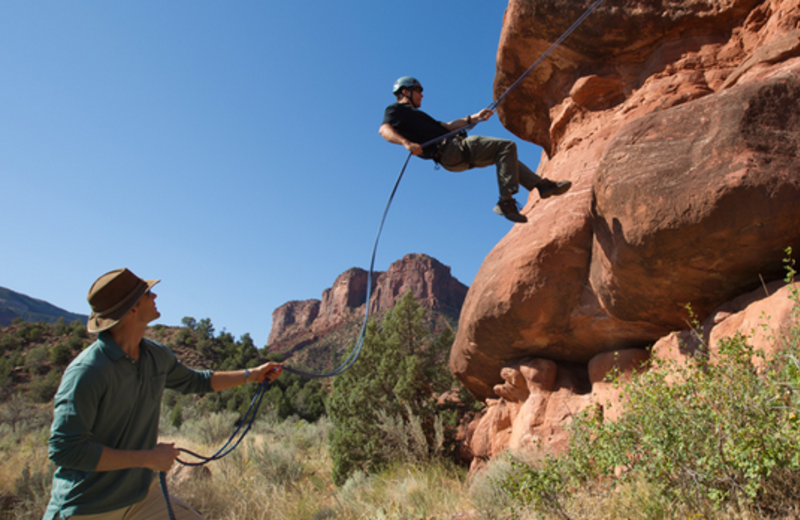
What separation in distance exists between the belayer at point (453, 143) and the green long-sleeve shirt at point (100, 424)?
347 cm

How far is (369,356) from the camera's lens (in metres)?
11.7

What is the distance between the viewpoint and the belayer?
208 inches

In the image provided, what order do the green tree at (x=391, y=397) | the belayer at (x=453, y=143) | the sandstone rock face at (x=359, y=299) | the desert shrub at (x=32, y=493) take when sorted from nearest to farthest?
the belayer at (x=453, y=143) → the desert shrub at (x=32, y=493) → the green tree at (x=391, y=397) → the sandstone rock face at (x=359, y=299)

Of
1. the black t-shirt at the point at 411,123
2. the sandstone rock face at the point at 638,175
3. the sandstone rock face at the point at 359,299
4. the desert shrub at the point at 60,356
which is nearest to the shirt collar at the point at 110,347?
the black t-shirt at the point at 411,123

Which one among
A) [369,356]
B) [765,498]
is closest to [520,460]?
[765,498]

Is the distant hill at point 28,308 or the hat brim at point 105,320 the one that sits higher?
the distant hill at point 28,308

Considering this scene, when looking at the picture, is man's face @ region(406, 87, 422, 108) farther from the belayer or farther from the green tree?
the green tree

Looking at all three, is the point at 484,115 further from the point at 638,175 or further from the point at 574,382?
the point at 574,382

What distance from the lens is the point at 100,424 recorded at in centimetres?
265

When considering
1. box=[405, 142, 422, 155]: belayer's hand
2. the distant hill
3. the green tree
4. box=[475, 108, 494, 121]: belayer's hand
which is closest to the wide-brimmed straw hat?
box=[405, 142, 422, 155]: belayer's hand

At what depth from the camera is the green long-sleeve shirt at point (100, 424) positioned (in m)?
2.38

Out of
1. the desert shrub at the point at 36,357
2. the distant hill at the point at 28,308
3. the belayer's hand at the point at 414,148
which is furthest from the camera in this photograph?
the distant hill at the point at 28,308

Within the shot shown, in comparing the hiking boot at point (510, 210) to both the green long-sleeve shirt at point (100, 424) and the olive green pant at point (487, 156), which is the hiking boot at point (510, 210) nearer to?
the olive green pant at point (487, 156)

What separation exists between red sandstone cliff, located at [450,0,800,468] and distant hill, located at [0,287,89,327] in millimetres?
155040
